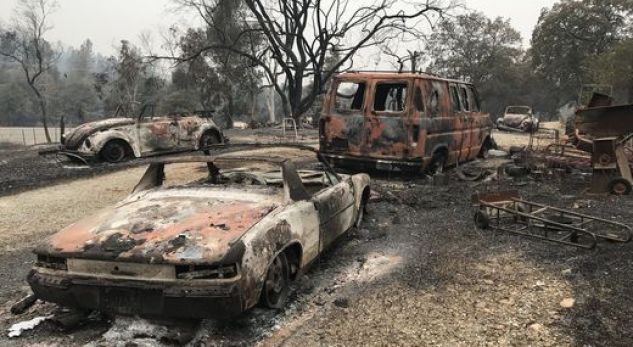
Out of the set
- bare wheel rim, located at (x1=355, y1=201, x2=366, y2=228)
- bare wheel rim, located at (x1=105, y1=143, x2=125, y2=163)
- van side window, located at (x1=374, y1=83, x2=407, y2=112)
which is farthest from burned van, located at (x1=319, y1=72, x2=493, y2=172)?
bare wheel rim, located at (x1=105, y1=143, x2=125, y2=163)

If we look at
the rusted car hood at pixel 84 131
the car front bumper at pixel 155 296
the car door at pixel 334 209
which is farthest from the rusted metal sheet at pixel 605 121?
the rusted car hood at pixel 84 131

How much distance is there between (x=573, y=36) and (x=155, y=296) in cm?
4452

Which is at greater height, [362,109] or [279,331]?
[362,109]

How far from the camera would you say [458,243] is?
5.94m

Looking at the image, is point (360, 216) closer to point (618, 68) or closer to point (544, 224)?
point (544, 224)

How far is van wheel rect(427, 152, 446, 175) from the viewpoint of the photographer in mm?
9836

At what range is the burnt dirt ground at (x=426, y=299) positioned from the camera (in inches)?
146

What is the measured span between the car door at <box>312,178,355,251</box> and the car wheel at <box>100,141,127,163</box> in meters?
8.83

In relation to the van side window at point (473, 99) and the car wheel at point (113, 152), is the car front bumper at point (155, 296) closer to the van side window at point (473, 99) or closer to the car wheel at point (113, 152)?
the van side window at point (473, 99)

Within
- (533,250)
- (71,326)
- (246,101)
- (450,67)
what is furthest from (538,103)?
(71,326)

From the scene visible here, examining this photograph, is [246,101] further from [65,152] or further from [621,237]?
[621,237]

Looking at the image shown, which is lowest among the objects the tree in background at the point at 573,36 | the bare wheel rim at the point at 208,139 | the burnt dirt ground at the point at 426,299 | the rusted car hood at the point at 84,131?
the burnt dirt ground at the point at 426,299

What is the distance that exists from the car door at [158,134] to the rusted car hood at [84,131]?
0.44 meters

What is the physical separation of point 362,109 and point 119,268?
6.47m
